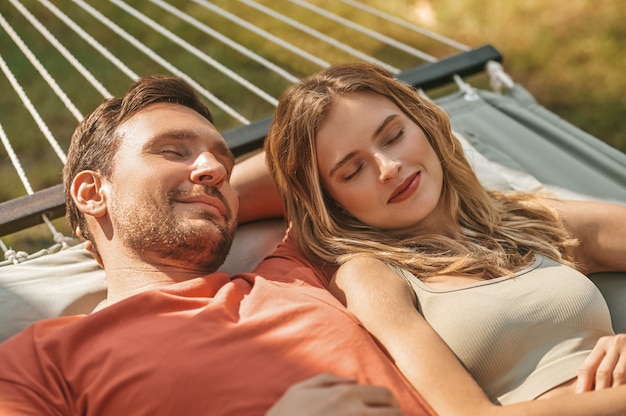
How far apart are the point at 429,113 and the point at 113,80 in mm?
2105

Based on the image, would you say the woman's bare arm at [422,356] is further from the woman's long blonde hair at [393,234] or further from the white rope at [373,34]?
the white rope at [373,34]

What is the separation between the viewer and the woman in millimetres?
1246

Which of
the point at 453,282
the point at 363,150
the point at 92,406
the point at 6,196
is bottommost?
the point at 6,196

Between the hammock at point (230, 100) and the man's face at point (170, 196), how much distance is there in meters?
0.21

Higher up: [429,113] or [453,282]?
[429,113]

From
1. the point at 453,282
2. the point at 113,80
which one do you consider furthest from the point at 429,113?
the point at 113,80

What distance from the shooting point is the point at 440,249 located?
4.83ft

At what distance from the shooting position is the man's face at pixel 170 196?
1.42 m

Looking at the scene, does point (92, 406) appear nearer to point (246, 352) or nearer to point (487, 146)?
point (246, 352)

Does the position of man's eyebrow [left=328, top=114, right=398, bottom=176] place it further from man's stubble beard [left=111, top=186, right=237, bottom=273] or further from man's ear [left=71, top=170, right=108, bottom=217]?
man's ear [left=71, top=170, right=108, bottom=217]

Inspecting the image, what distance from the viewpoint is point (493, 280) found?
1.37 meters

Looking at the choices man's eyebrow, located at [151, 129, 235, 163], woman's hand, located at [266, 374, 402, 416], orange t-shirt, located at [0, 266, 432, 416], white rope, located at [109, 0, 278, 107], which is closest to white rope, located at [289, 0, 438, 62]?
white rope, located at [109, 0, 278, 107]

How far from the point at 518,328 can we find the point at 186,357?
56 centimetres

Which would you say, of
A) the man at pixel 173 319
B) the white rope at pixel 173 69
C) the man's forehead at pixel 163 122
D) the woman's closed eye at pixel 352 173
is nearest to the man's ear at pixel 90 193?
the man at pixel 173 319
